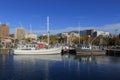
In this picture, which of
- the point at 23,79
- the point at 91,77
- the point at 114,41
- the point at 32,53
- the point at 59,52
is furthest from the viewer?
the point at 114,41

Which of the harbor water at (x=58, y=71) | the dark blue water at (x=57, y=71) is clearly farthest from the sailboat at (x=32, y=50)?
the dark blue water at (x=57, y=71)

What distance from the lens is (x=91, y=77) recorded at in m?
→ 48.7

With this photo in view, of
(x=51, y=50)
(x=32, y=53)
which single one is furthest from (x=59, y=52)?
(x=32, y=53)

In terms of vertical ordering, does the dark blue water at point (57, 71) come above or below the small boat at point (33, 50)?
below

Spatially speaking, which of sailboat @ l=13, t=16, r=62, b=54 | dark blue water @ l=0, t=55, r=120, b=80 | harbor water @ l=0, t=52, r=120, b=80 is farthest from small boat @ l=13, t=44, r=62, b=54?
dark blue water @ l=0, t=55, r=120, b=80

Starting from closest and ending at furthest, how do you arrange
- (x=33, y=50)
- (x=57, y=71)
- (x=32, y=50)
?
(x=57, y=71) < (x=32, y=50) < (x=33, y=50)

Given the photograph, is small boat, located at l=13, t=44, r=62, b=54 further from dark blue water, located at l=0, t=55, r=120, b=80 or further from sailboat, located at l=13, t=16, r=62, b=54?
dark blue water, located at l=0, t=55, r=120, b=80

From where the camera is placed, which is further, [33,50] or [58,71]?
[33,50]

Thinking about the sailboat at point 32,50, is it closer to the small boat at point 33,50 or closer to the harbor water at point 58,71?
the small boat at point 33,50

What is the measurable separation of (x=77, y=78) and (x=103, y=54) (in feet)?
238

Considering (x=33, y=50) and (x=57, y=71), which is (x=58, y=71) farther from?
(x=33, y=50)

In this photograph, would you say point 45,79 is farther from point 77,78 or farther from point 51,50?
point 51,50

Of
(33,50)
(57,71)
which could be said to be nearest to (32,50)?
(33,50)

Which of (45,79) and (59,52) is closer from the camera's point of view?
(45,79)
